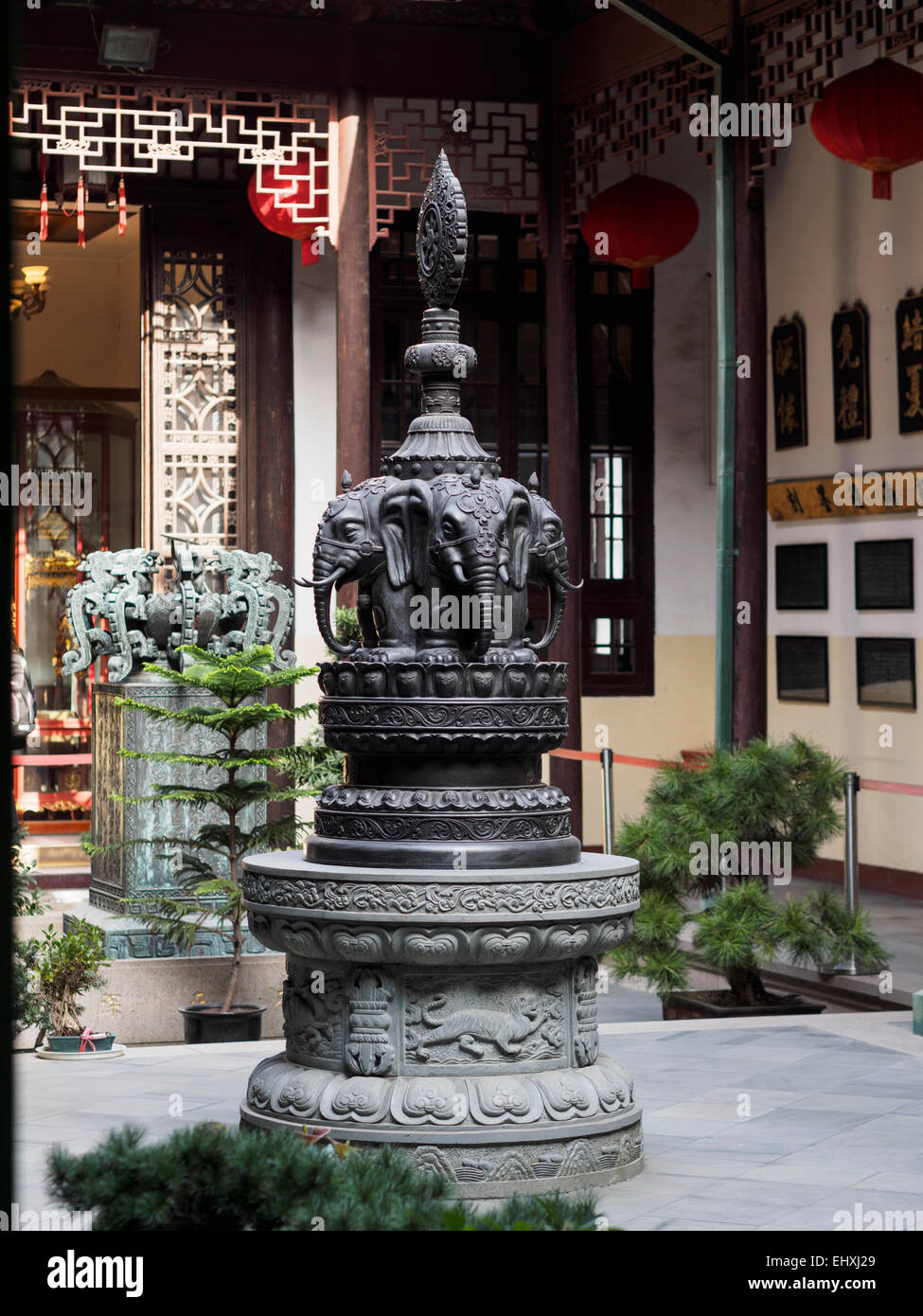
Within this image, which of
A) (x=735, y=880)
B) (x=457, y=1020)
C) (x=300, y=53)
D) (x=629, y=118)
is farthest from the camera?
(x=629, y=118)

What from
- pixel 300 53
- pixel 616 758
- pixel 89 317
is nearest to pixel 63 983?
pixel 616 758

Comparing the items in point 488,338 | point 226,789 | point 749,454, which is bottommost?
point 226,789

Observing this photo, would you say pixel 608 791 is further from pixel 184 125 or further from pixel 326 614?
pixel 184 125

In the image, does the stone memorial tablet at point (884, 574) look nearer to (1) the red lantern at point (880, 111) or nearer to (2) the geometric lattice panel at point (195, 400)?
(1) the red lantern at point (880, 111)

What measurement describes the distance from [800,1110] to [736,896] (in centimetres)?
201

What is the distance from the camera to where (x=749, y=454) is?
10.2 m

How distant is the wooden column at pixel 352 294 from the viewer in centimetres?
1101

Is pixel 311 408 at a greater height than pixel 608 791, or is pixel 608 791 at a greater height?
pixel 311 408

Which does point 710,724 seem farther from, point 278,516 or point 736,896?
point 736,896

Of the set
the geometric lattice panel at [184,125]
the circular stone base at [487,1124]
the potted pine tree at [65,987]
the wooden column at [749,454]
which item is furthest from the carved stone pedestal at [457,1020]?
the geometric lattice panel at [184,125]

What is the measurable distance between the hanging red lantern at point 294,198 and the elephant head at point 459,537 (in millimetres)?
6128

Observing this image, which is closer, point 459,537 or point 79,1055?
point 459,537

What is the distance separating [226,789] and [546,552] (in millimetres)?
3008

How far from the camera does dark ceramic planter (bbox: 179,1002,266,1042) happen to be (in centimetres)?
769
